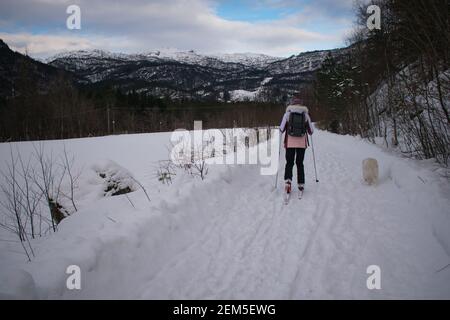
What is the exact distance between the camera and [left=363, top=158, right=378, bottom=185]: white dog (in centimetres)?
588

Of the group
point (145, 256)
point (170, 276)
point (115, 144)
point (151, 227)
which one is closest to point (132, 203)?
point (151, 227)

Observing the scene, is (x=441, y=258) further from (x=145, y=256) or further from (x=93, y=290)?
(x=93, y=290)

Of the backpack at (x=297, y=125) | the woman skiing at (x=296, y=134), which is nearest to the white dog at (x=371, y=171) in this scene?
the woman skiing at (x=296, y=134)

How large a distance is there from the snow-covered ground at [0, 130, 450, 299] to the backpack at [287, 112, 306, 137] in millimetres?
1398

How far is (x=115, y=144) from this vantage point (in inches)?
597

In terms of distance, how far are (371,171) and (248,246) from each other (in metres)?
4.09

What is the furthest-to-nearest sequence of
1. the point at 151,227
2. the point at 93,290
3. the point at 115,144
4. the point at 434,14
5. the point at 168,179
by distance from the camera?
1. the point at 115,144
2. the point at 168,179
3. the point at 434,14
4. the point at 151,227
5. the point at 93,290

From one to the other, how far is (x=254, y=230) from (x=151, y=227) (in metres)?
1.59

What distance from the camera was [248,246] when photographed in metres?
3.46

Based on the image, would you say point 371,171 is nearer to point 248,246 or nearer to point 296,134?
point 296,134

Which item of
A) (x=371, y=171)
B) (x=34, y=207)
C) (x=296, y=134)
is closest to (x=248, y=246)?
(x=296, y=134)

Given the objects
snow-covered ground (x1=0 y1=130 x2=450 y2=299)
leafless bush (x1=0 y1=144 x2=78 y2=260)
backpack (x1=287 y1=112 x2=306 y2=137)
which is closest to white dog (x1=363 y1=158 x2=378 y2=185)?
snow-covered ground (x1=0 y1=130 x2=450 y2=299)

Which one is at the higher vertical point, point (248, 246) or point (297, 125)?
point (297, 125)
